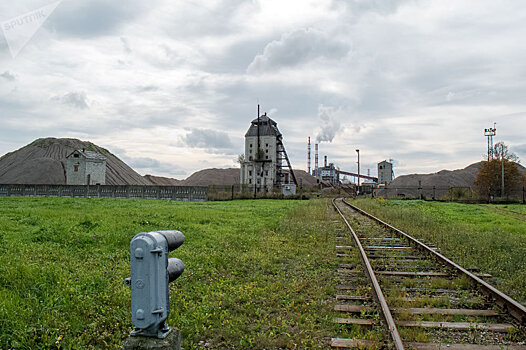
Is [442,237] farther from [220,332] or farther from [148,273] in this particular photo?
[148,273]

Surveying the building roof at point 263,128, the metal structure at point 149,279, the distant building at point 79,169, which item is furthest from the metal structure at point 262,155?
the metal structure at point 149,279

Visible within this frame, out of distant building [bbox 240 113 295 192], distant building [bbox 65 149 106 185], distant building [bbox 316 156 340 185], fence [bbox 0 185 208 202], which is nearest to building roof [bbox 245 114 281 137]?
distant building [bbox 240 113 295 192]

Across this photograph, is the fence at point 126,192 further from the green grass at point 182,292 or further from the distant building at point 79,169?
the green grass at point 182,292

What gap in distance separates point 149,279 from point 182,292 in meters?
3.54

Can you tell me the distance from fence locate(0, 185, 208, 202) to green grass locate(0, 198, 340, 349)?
80.5 ft

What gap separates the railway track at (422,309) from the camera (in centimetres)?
425

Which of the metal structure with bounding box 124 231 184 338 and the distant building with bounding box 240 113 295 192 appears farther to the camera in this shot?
the distant building with bounding box 240 113 295 192

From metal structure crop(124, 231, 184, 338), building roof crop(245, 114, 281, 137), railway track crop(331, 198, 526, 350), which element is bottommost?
A: railway track crop(331, 198, 526, 350)

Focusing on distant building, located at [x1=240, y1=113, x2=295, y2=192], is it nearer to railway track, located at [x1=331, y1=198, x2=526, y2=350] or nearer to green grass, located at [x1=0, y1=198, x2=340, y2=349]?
green grass, located at [x1=0, y1=198, x2=340, y2=349]

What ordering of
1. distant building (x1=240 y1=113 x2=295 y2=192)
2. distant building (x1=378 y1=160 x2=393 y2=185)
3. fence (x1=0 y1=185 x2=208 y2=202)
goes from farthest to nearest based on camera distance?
distant building (x1=378 y1=160 x2=393 y2=185) < distant building (x1=240 y1=113 x2=295 y2=192) < fence (x1=0 y1=185 x2=208 y2=202)

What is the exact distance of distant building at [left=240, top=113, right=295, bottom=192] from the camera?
222ft

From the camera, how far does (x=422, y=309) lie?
522 cm

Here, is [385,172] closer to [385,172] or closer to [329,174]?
[385,172]

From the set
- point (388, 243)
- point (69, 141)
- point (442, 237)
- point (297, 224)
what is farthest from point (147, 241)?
point (69, 141)
